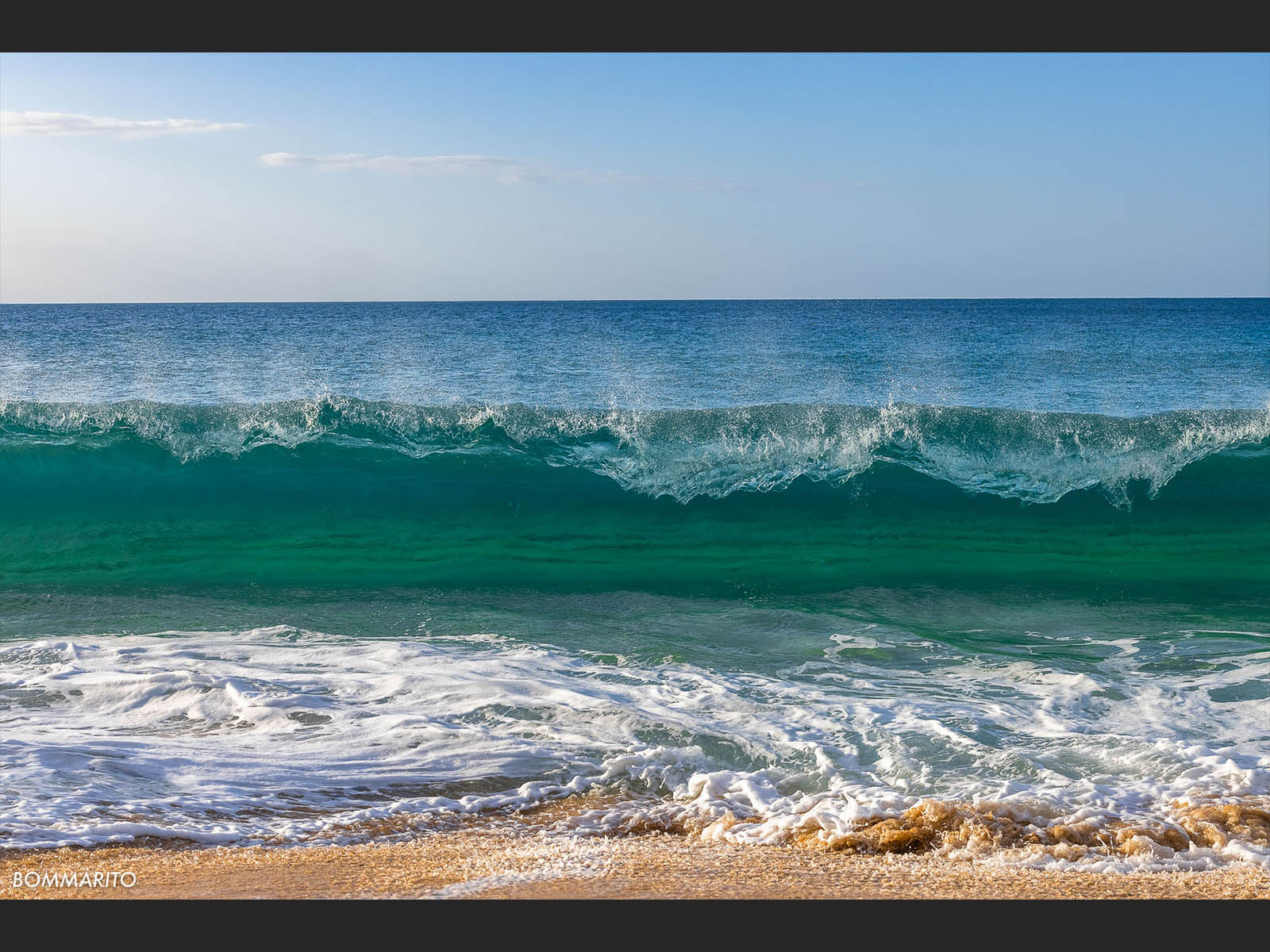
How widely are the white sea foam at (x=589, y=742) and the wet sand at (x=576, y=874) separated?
0.16 m

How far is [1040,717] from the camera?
485cm

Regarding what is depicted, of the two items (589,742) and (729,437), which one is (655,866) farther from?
(729,437)

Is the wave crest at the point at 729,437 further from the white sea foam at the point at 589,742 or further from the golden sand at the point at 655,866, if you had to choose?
the golden sand at the point at 655,866

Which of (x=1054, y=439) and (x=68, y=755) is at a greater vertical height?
(x=1054, y=439)

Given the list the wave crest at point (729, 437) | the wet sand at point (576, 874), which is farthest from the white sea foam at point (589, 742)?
the wave crest at point (729, 437)

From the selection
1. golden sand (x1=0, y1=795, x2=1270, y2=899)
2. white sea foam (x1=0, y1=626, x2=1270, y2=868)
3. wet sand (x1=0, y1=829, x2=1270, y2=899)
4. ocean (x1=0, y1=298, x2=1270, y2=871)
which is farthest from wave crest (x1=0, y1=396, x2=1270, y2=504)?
wet sand (x1=0, y1=829, x2=1270, y2=899)

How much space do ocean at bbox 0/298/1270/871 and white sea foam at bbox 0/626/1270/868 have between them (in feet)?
0.07

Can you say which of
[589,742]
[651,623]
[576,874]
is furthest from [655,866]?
[651,623]

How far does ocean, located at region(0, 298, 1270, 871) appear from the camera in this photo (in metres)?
3.86

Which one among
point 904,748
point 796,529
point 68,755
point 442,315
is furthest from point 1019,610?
point 442,315

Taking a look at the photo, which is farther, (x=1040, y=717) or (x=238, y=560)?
(x=238, y=560)

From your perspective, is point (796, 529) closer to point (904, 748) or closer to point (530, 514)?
point (530, 514)

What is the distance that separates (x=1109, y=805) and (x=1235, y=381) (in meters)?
20.5

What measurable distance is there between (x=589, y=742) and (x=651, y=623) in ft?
7.68
